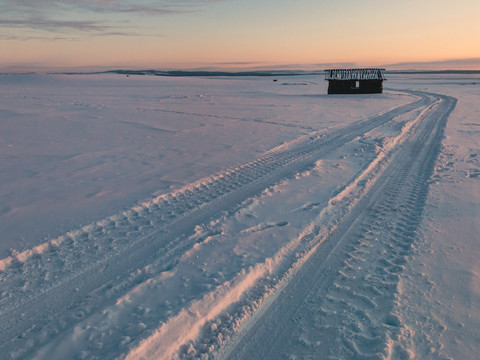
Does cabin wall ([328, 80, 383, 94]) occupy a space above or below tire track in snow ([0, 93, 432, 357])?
below

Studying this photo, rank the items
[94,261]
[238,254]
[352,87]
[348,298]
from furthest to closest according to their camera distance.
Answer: [352,87] → [238,254] → [94,261] → [348,298]

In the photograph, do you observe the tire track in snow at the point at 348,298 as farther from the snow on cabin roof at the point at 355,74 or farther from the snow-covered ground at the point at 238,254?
the snow on cabin roof at the point at 355,74

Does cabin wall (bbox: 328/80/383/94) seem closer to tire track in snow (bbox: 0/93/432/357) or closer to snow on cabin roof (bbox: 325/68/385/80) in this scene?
snow on cabin roof (bbox: 325/68/385/80)

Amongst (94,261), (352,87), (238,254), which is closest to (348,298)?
(238,254)

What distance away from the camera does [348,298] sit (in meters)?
3.14

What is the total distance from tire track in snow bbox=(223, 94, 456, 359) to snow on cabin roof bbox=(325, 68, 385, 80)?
28869 millimetres

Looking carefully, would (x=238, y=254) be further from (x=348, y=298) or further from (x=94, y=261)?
(x=94, y=261)

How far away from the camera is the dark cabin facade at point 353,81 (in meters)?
31.3

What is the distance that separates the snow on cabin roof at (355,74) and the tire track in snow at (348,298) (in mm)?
28869

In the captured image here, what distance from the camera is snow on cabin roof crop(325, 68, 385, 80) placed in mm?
31500

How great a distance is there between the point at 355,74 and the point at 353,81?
85cm

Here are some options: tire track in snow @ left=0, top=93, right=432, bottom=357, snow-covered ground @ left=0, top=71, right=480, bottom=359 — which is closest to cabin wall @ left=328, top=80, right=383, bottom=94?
snow-covered ground @ left=0, top=71, right=480, bottom=359

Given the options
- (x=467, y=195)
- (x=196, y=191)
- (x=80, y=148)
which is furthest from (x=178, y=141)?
(x=467, y=195)

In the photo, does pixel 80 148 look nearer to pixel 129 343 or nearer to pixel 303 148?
pixel 303 148
